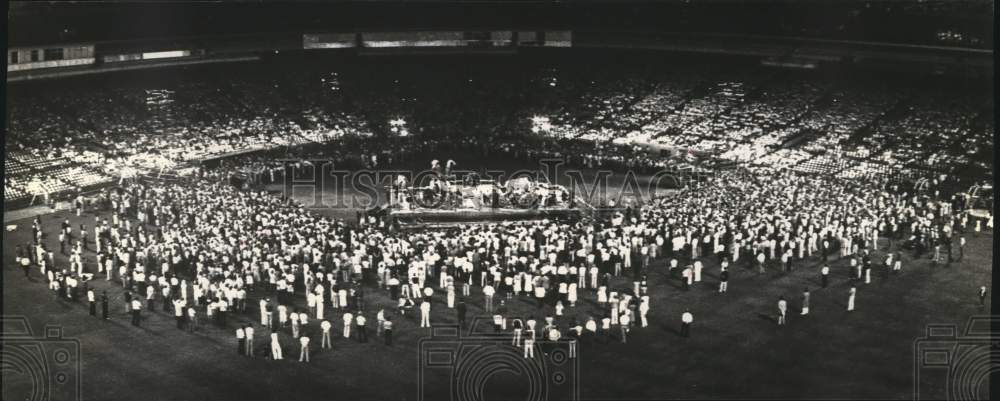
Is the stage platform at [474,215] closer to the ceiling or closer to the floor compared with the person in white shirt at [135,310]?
closer to the ceiling

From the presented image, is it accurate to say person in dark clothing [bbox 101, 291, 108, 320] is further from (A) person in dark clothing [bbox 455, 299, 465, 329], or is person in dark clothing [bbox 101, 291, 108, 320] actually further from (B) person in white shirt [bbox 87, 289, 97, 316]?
(A) person in dark clothing [bbox 455, 299, 465, 329]

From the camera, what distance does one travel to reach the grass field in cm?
1956

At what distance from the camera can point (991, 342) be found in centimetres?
2014

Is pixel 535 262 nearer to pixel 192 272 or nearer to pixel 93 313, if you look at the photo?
pixel 192 272

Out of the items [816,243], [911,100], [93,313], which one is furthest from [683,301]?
[911,100]

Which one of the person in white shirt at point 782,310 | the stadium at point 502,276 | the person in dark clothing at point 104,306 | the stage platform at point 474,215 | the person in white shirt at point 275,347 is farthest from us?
the stage platform at point 474,215

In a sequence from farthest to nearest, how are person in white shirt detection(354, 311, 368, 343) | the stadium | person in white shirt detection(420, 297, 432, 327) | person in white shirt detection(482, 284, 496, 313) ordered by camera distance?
person in white shirt detection(482, 284, 496, 313)
person in white shirt detection(420, 297, 432, 327)
person in white shirt detection(354, 311, 368, 343)
the stadium

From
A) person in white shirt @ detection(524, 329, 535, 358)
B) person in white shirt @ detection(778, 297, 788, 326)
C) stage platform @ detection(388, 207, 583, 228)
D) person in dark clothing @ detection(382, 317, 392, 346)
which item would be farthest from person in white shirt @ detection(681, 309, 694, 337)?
stage platform @ detection(388, 207, 583, 228)

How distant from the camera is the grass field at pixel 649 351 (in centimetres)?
1956

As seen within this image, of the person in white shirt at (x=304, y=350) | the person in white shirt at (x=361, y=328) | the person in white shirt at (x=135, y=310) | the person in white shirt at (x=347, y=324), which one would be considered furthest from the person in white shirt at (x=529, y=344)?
the person in white shirt at (x=135, y=310)

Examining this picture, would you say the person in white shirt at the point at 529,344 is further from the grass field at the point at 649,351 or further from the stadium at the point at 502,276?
the grass field at the point at 649,351

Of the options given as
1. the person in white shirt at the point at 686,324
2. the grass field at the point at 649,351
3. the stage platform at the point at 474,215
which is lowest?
the grass field at the point at 649,351

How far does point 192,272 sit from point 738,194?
67.9ft

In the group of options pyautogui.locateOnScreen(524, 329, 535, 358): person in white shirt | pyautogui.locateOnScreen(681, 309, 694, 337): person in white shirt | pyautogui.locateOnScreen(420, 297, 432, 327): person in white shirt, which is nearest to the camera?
pyautogui.locateOnScreen(524, 329, 535, 358): person in white shirt
